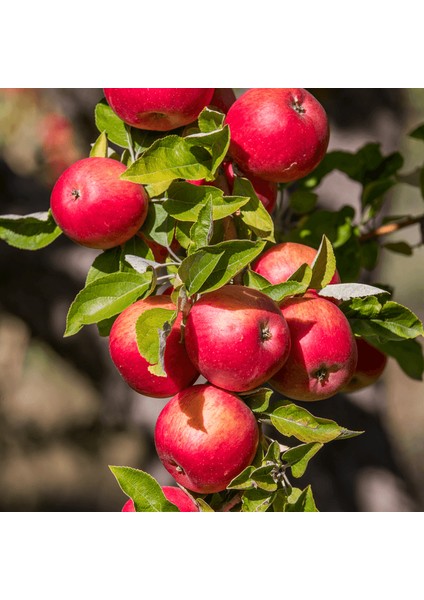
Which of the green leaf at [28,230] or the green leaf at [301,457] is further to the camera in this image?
the green leaf at [28,230]

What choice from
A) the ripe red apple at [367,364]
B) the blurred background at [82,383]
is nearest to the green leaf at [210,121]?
the ripe red apple at [367,364]

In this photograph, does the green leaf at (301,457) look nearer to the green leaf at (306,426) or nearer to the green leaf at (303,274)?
the green leaf at (306,426)

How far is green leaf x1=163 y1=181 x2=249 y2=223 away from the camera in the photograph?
887 mm

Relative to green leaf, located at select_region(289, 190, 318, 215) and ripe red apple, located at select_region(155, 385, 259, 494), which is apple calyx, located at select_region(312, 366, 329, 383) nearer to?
ripe red apple, located at select_region(155, 385, 259, 494)

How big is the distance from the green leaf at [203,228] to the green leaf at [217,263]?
0.07 ft

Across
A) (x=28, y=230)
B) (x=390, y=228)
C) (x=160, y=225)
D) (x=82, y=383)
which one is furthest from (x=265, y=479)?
(x=82, y=383)

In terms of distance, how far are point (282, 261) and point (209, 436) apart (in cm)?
26

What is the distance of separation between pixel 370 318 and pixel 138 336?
321mm

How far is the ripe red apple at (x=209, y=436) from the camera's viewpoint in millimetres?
862

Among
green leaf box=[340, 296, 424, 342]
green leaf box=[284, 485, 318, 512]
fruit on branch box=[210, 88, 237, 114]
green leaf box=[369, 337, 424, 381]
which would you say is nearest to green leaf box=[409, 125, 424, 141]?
green leaf box=[369, 337, 424, 381]

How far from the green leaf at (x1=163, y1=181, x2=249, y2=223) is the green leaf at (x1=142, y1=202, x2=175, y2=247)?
1.4 inches

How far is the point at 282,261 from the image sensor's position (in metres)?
0.98

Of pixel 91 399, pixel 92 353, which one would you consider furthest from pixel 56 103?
pixel 91 399

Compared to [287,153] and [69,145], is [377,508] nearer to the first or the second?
[287,153]
